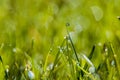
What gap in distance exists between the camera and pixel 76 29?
2.94 metres

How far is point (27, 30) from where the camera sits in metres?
3.16

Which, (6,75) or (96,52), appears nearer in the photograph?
(6,75)

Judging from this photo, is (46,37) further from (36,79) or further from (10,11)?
(36,79)

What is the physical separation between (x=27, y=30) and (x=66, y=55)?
1.24 metres

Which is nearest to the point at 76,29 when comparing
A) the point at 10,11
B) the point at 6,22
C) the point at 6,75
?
the point at 6,22

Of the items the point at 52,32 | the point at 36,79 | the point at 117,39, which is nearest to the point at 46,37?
the point at 52,32

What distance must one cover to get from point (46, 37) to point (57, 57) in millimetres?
972

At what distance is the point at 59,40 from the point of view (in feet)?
7.77

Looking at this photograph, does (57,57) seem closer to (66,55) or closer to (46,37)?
(66,55)

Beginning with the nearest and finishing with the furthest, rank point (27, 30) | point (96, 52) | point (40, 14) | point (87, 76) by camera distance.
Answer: point (87, 76) < point (96, 52) < point (27, 30) < point (40, 14)

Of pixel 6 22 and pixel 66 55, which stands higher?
pixel 66 55

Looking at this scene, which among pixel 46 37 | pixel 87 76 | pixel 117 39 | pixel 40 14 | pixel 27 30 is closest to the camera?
pixel 87 76

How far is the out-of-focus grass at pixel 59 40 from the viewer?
193 centimetres

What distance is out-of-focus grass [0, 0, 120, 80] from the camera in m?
1.93
